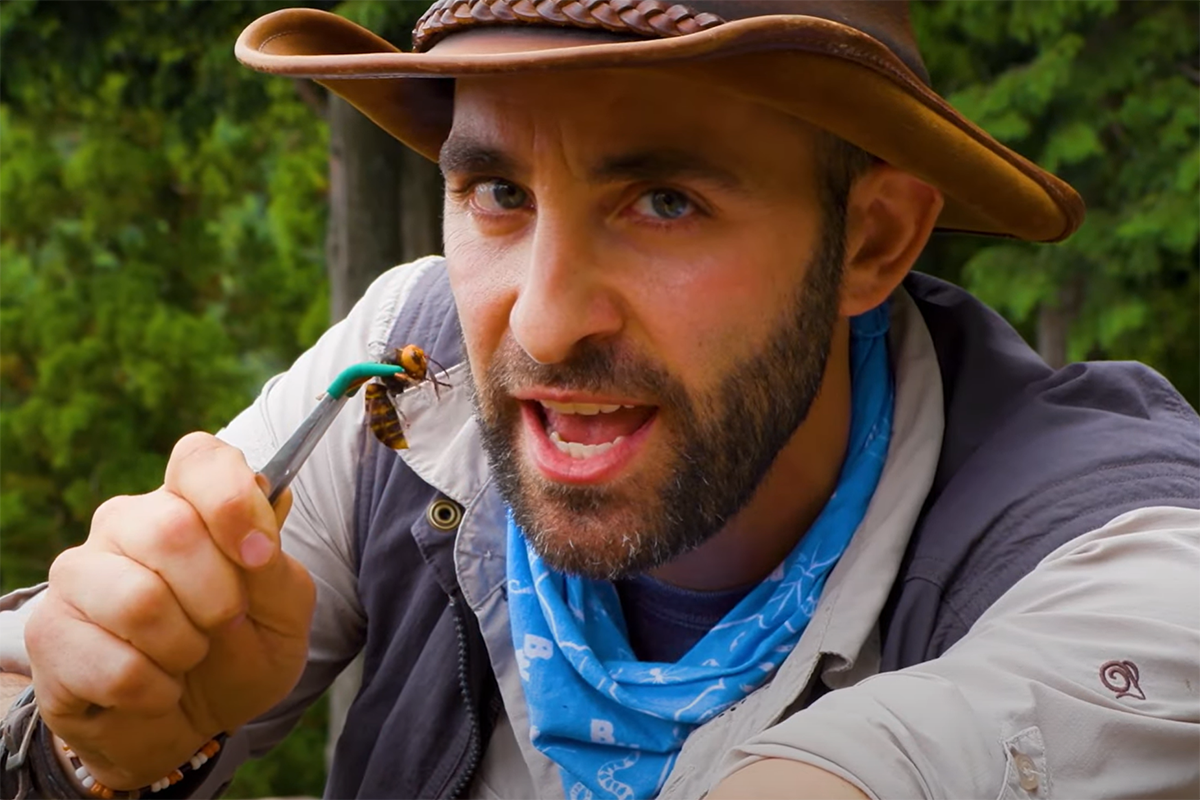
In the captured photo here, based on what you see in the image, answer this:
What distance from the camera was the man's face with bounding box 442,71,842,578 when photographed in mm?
1884

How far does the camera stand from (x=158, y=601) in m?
1.63

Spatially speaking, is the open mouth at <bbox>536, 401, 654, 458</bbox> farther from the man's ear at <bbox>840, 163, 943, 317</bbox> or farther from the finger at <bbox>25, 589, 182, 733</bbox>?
the finger at <bbox>25, 589, 182, 733</bbox>

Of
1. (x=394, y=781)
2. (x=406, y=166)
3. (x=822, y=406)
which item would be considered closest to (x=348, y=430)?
(x=394, y=781)

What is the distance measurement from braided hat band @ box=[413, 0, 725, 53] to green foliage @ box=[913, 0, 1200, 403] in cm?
247

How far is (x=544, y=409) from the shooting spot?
203 centimetres

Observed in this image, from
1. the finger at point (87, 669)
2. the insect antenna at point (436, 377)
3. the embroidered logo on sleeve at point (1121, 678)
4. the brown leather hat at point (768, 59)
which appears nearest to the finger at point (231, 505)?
the finger at point (87, 669)

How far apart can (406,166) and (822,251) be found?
2793 millimetres

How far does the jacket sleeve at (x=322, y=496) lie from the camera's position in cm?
244

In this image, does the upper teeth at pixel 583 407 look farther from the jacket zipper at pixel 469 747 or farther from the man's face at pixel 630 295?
the jacket zipper at pixel 469 747

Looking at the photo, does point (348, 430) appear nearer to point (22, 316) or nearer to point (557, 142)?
point (557, 142)

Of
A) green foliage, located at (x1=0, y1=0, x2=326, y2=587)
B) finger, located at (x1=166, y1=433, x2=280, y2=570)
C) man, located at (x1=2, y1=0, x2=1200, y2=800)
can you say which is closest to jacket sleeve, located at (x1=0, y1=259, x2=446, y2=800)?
man, located at (x1=2, y1=0, x2=1200, y2=800)

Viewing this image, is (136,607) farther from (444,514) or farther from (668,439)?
(444,514)

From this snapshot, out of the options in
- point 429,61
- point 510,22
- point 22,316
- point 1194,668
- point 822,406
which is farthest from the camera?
point 22,316

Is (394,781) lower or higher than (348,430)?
lower
